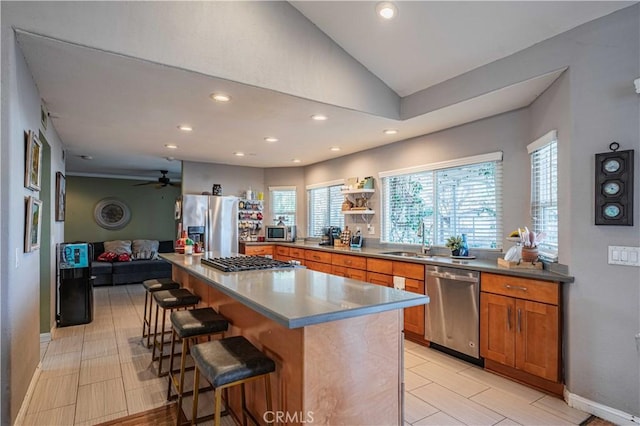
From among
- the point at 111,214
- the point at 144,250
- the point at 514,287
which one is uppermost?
the point at 111,214

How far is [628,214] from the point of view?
7.05ft

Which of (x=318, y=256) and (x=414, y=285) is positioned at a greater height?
(x=318, y=256)

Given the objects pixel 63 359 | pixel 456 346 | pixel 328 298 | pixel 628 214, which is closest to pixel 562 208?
pixel 628 214

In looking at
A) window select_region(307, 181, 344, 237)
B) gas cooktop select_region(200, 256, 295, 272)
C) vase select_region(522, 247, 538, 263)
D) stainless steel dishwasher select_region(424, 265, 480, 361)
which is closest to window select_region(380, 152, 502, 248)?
vase select_region(522, 247, 538, 263)

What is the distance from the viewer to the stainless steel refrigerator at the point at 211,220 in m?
5.91

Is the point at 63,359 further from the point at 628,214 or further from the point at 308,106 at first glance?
the point at 628,214

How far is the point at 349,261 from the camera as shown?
4.52 metres

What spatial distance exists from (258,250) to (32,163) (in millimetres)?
4039

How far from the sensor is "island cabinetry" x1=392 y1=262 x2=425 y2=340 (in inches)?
140

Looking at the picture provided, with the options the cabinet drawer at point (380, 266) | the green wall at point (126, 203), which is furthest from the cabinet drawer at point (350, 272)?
the green wall at point (126, 203)

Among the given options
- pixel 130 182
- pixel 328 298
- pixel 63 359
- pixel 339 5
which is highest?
pixel 339 5

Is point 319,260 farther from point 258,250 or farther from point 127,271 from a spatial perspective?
point 127,271

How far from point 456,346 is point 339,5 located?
3200 mm

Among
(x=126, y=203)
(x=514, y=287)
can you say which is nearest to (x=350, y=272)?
(x=514, y=287)
